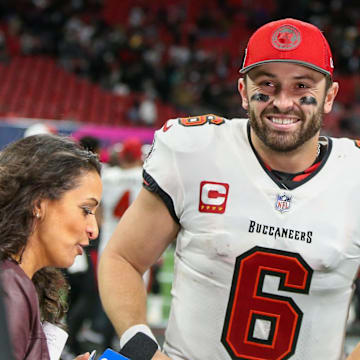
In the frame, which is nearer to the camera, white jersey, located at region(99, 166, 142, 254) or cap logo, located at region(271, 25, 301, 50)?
cap logo, located at region(271, 25, 301, 50)

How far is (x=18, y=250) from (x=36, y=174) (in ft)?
0.52

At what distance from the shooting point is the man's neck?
2014 mm

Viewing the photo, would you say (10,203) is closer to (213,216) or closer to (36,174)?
(36,174)

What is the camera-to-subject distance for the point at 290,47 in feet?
6.36

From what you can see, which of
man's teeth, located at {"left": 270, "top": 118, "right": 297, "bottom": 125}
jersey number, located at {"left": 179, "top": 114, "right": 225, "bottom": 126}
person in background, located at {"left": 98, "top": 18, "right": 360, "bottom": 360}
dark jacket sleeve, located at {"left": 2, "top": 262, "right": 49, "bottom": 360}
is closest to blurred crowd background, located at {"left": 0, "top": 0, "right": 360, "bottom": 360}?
jersey number, located at {"left": 179, "top": 114, "right": 225, "bottom": 126}

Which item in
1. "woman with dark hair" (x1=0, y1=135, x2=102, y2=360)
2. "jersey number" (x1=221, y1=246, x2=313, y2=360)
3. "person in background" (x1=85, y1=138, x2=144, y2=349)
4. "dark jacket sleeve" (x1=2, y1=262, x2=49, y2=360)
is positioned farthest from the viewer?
"person in background" (x1=85, y1=138, x2=144, y2=349)

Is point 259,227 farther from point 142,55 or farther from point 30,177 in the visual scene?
point 142,55

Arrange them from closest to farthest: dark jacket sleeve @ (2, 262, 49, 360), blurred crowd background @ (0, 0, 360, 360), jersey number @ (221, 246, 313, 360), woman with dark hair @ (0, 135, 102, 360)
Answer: dark jacket sleeve @ (2, 262, 49, 360), woman with dark hair @ (0, 135, 102, 360), jersey number @ (221, 246, 313, 360), blurred crowd background @ (0, 0, 360, 360)

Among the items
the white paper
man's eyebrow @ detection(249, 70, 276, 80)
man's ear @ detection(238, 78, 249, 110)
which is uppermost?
man's eyebrow @ detection(249, 70, 276, 80)

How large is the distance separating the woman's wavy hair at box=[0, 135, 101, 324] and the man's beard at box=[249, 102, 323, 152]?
0.55 m

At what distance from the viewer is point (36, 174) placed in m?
1.47

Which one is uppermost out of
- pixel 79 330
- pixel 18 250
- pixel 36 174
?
pixel 36 174

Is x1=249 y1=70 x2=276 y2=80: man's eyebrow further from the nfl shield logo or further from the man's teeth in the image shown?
the nfl shield logo

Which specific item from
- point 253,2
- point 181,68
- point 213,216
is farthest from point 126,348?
point 253,2
